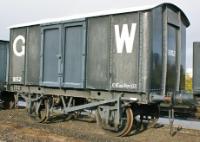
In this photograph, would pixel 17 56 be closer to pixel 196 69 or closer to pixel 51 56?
pixel 51 56

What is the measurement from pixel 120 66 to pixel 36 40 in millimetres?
3831

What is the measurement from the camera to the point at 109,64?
11.8m

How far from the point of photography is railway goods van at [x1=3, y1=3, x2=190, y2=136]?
11.1 m

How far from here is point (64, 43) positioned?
1296cm

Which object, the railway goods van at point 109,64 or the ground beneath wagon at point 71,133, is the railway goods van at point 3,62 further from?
the ground beneath wagon at point 71,133

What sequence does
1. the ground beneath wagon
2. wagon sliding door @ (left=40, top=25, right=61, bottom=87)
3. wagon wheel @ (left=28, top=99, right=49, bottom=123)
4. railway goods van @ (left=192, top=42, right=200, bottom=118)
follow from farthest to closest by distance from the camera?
railway goods van @ (left=192, top=42, right=200, bottom=118) → wagon wheel @ (left=28, top=99, right=49, bottom=123) → wagon sliding door @ (left=40, top=25, right=61, bottom=87) → the ground beneath wagon

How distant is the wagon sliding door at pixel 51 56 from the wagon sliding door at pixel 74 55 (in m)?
0.32

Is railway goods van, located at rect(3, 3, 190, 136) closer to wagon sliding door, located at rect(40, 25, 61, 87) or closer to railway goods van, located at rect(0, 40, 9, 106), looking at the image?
wagon sliding door, located at rect(40, 25, 61, 87)

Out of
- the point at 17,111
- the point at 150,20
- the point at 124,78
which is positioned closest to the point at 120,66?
the point at 124,78

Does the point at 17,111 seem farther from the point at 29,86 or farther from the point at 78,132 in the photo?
the point at 78,132

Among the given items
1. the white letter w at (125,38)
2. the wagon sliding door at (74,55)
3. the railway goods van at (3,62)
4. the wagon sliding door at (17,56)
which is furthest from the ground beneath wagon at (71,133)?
the railway goods van at (3,62)

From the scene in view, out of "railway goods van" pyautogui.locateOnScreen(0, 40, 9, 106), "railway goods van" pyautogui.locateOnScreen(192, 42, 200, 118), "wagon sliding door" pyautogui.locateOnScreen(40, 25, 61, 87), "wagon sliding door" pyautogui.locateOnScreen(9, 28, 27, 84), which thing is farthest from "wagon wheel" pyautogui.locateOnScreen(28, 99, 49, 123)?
"railway goods van" pyautogui.locateOnScreen(192, 42, 200, 118)

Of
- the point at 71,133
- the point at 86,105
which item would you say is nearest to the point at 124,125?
the point at 86,105

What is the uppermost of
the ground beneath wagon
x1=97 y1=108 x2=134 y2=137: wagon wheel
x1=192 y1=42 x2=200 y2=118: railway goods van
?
x1=192 y1=42 x2=200 y2=118: railway goods van
